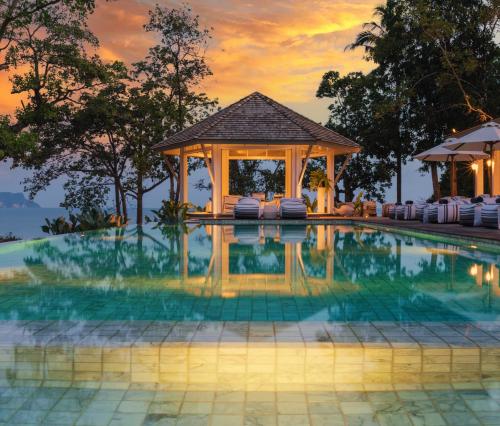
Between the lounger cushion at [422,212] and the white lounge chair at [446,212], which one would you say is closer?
the white lounge chair at [446,212]

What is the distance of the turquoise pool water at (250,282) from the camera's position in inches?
202

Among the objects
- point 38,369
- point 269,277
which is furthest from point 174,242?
point 38,369

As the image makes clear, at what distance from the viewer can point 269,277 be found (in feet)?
23.8

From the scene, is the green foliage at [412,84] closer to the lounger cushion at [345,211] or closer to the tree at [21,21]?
the lounger cushion at [345,211]

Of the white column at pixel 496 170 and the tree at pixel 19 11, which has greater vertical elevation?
the tree at pixel 19 11

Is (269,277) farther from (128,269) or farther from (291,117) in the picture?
(291,117)

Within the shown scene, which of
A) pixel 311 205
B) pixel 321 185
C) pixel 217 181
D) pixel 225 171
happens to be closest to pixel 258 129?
pixel 217 181

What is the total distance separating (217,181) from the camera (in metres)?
21.8

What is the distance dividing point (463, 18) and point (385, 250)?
21.4 metres

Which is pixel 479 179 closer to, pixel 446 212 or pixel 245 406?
pixel 446 212

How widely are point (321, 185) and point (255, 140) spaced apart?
A: 12.3 feet

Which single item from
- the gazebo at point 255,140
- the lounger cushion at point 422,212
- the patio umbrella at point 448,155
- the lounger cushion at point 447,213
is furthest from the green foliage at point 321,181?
the lounger cushion at point 447,213

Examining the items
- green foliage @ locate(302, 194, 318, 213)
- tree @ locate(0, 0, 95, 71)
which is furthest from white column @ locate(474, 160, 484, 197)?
tree @ locate(0, 0, 95, 71)

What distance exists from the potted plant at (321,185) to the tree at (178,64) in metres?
8.25
